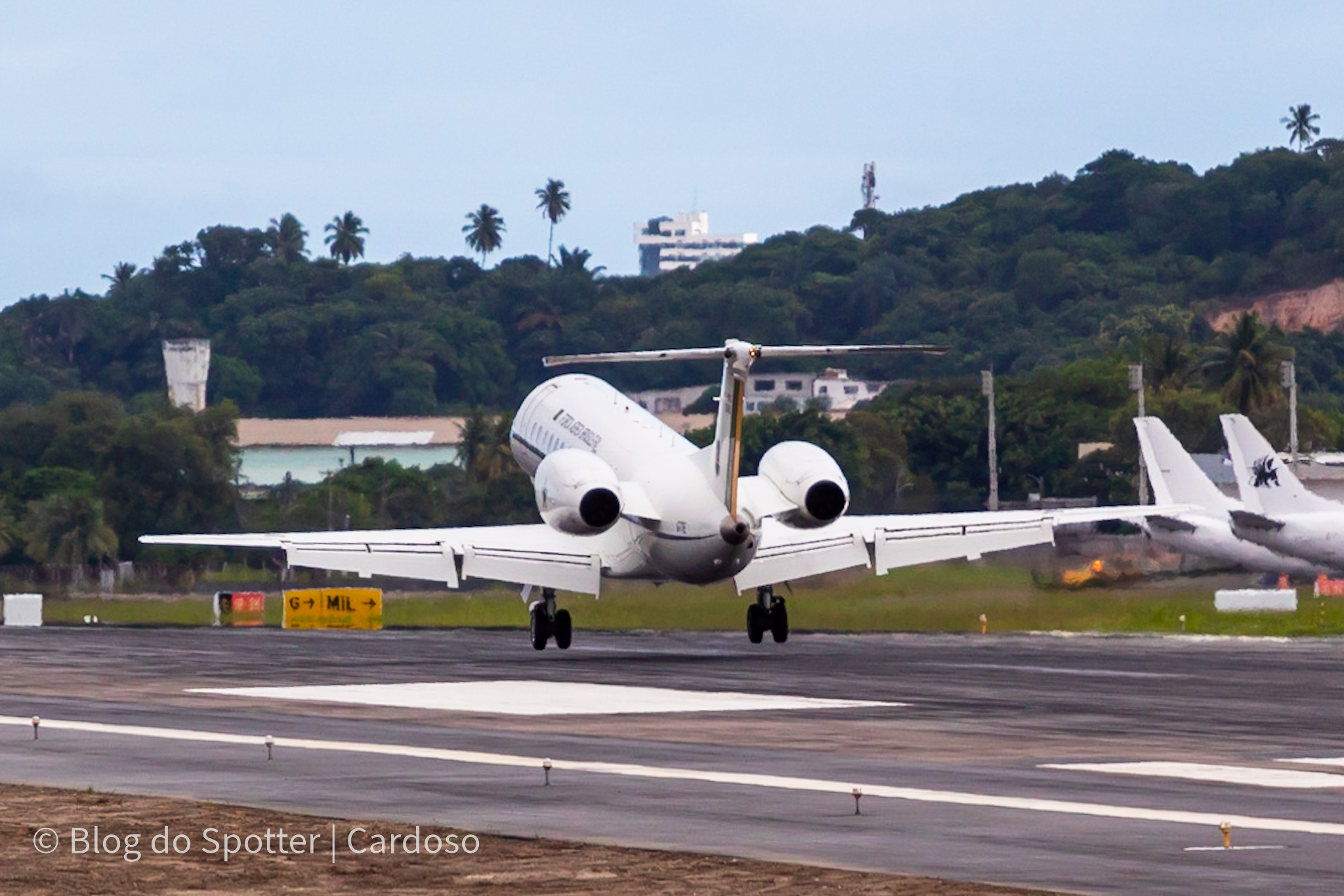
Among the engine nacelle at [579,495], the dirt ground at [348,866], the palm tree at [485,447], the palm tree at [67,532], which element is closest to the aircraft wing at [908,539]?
the engine nacelle at [579,495]

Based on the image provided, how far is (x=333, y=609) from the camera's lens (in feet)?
249

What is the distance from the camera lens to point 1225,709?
1332 inches

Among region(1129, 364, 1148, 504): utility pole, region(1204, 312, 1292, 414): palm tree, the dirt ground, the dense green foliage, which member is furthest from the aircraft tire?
region(1204, 312, 1292, 414): palm tree

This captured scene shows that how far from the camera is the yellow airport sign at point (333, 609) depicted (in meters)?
75.4

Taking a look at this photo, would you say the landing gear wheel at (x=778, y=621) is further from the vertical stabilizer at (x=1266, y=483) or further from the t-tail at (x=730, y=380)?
the vertical stabilizer at (x=1266, y=483)

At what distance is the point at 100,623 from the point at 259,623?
510cm

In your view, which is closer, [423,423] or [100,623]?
[100,623]

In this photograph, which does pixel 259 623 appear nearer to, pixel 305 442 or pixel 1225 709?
pixel 1225 709

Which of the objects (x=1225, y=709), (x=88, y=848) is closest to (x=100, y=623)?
(x=1225, y=709)

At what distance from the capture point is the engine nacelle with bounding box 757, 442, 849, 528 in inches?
1762

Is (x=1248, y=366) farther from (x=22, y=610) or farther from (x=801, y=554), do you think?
(x=801, y=554)

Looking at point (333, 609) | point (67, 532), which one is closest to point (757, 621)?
point (333, 609)

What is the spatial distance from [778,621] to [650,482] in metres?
5.59

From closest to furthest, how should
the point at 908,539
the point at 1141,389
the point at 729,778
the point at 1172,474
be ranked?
1. the point at 729,778
2. the point at 908,539
3. the point at 1172,474
4. the point at 1141,389
